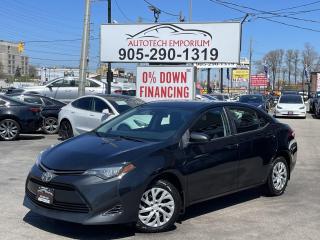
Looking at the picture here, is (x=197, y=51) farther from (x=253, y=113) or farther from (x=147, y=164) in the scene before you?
(x=147, y=164)

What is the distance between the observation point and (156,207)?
578cm

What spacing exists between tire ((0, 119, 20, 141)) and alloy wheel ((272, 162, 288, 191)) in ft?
A: 31.3

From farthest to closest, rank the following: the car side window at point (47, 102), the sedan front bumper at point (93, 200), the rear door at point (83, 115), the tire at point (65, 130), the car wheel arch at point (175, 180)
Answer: the car side window at point (47, 102), the tire at point (65, 130), the rear door at point (83, 115), the car wheel arch at point (175, 180), the sedan front bumper at point (93, 200)

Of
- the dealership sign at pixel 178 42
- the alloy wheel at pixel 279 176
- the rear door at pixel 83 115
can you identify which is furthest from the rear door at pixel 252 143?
the dealership sign at pixel 178 42

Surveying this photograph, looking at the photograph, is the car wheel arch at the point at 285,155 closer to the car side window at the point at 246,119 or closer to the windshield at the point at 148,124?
the car side window at the point at 246,119

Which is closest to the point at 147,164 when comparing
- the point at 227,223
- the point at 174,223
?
the point at 174,223

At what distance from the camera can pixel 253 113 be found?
304 inches

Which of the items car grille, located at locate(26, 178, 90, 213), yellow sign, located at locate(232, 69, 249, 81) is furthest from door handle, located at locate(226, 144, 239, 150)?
yellow sign, located at locate(232, 69, 249, 81)

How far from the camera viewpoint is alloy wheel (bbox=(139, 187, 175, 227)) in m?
5.69

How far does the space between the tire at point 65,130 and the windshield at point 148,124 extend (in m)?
7.89

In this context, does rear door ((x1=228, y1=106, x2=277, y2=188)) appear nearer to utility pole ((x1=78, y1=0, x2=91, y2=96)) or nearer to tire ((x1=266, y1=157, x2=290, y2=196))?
tire ((x1=266, y1=157, x2=290, y2=196))

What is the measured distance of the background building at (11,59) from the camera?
130750 millimetres

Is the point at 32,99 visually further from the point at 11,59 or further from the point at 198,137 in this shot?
the point at 11,59

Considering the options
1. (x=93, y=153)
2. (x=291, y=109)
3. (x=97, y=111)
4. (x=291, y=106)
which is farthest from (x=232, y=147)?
(x=291, y=106)
